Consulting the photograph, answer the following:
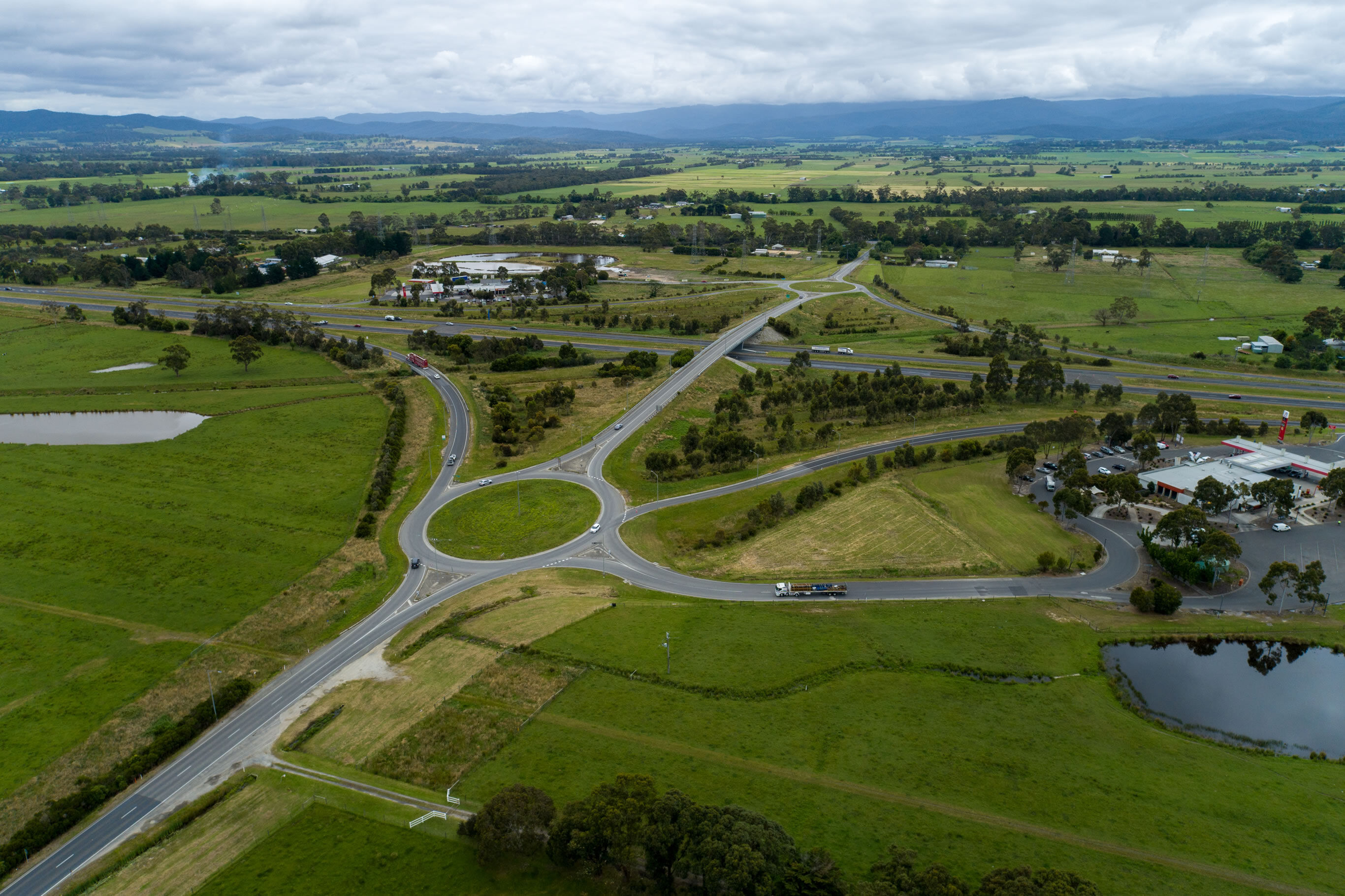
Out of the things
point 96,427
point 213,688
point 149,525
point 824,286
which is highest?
point 824,286

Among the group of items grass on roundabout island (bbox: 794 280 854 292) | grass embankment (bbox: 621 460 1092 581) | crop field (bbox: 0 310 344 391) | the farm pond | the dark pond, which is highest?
grass on roundabout island (bbox: 794 280 854 292)

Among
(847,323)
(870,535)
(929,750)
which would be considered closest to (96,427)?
(870,535)

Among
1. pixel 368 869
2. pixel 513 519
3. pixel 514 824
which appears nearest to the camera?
pixel 514 824

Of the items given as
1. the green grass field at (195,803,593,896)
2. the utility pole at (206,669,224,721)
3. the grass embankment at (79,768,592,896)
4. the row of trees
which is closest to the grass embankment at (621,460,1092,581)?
the row of trees

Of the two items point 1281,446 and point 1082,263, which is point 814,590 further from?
point 1082,263

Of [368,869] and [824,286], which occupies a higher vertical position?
[824,286]

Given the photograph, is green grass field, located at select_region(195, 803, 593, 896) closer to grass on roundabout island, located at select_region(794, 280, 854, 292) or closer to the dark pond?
the dark pond

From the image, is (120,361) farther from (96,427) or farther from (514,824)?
(514,824)
